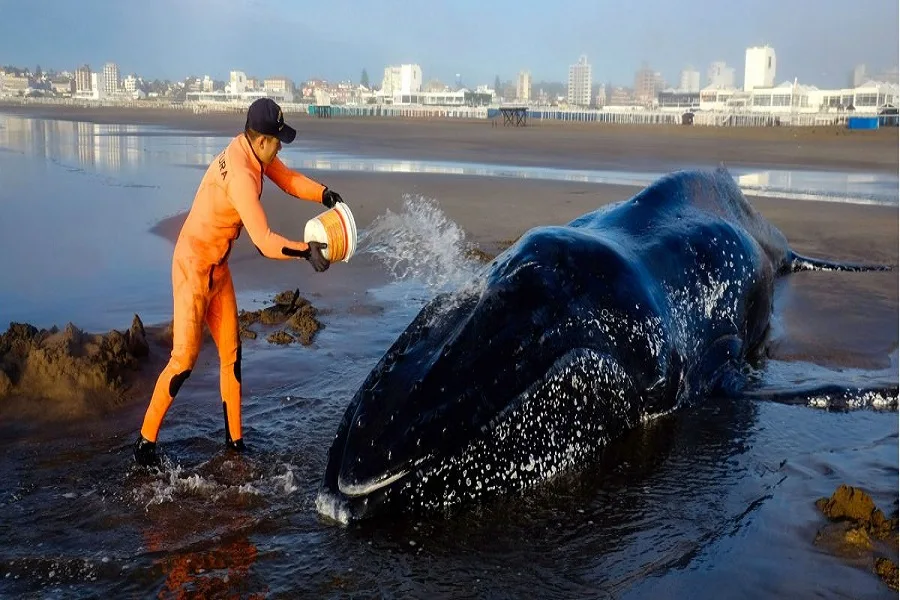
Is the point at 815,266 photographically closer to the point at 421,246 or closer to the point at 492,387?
the point at 421,246

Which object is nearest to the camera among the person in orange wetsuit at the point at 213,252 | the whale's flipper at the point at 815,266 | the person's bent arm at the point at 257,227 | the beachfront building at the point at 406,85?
the person's bent arm at the point at 257,227

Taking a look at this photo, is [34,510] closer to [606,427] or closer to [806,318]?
[606,427]

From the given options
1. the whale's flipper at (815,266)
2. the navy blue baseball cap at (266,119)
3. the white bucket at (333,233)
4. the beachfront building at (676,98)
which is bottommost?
the whale's flipper at (815,266)

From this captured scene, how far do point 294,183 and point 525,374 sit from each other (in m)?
2.24

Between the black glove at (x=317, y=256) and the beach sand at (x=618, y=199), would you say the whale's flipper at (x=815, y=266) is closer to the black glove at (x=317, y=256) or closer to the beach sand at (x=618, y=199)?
the beach sand at (x=618, y=199)

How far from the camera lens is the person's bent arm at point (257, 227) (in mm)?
4930

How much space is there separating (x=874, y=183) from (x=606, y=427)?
2260cm

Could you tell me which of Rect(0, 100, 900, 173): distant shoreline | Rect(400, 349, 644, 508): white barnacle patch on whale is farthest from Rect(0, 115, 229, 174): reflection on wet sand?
Rect(400, 349, 644, 508): white barnacle patch on whale

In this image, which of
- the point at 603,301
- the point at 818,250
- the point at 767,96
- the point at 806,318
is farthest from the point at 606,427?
the point at 767,96

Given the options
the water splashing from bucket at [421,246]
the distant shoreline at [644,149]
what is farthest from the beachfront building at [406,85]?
the water splashing from bucket at [421,246]

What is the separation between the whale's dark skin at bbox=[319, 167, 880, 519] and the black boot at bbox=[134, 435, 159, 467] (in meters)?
1.38

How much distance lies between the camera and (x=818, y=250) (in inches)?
499

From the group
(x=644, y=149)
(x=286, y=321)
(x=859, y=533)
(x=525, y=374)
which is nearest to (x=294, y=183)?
(x=525, y=374)

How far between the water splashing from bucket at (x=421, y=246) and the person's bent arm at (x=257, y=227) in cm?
402
